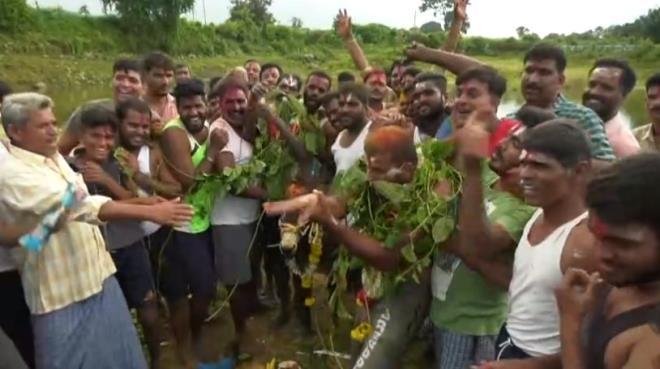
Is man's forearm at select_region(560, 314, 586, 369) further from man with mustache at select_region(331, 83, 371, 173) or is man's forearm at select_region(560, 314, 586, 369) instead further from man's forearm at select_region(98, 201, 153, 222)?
man with mustache at select_region(331, 83, 371, 173)

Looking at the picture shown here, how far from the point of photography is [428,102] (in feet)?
16.6

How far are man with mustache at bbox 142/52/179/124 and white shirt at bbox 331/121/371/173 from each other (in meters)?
1.26

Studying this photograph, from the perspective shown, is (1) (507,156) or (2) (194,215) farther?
(2) (194,215)

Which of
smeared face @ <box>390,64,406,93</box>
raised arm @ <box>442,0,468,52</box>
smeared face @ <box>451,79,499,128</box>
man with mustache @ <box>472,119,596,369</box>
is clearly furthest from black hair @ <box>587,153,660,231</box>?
smeared face @ <box>390,64,406,93</box>

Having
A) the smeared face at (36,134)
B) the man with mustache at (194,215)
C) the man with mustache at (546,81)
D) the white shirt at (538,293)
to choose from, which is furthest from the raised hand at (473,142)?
the man with mustache at (194,215)

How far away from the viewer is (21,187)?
10.5 feet

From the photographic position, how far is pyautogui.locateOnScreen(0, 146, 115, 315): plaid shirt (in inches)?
126

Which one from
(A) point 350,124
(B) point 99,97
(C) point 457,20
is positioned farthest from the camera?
(B) point 99,97

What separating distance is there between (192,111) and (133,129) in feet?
1.55

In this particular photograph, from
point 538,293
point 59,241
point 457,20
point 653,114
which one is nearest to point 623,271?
point 538,293

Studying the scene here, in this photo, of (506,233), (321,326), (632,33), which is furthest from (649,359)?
(632,33)

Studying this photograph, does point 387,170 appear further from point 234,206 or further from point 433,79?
point 433,79

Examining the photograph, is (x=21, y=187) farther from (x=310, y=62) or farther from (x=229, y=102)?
(x=310, y=62)

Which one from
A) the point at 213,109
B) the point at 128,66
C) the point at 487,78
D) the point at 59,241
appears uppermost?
the point at 487,78
